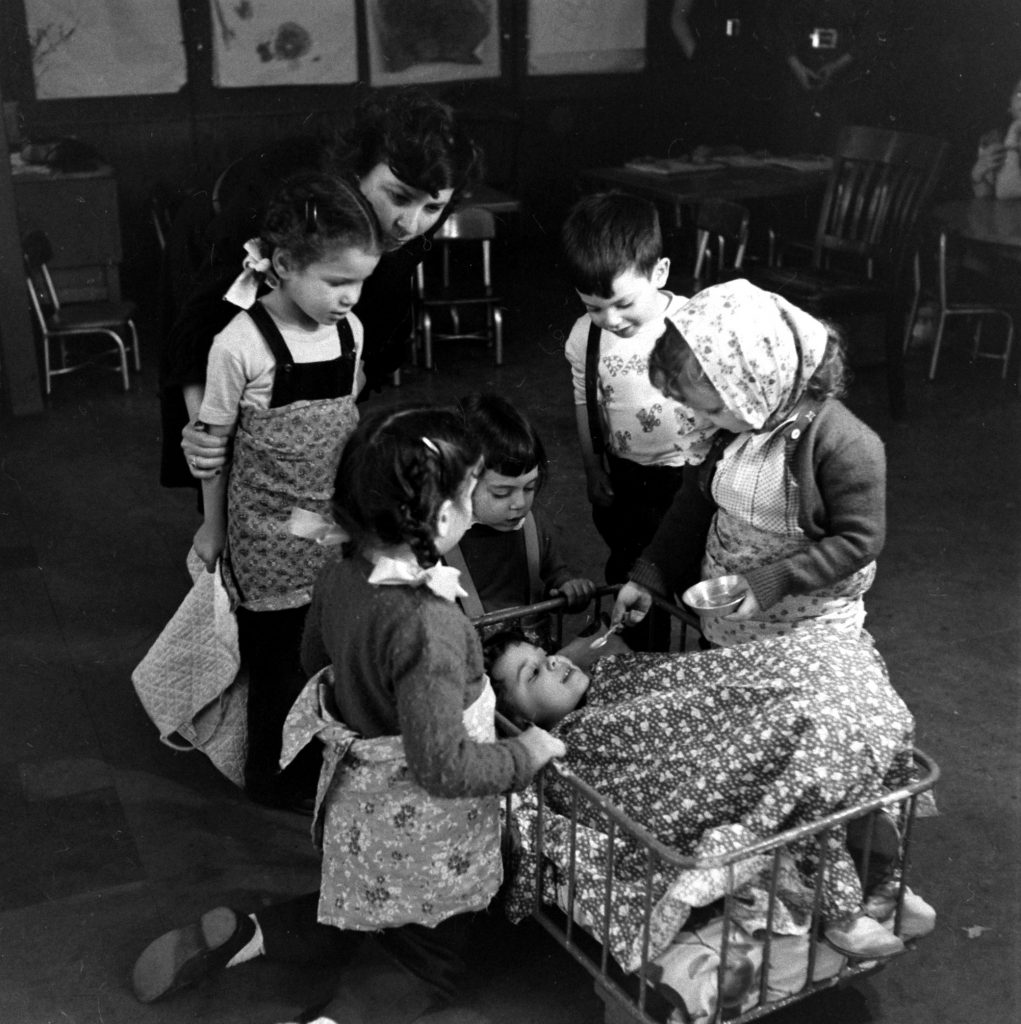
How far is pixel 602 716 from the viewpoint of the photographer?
91.6 inches

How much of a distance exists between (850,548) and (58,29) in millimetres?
6885

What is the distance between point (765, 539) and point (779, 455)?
179 millimetres

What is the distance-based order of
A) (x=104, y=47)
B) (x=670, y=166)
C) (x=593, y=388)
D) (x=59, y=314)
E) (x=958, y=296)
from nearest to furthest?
(x=593, y=388) < (x=59, y=314) < (x=958, y=296) < (x=670, y=166) < (x=104, y=47)

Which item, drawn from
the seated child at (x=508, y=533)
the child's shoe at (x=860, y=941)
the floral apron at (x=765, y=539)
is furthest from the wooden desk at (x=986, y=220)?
the child's shoe at (x=860, y=941)

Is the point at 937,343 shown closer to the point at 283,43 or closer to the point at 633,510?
the point at 633,510

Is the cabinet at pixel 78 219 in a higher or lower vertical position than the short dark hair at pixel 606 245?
lower

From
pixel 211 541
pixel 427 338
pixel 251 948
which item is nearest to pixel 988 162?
pixel 427 338

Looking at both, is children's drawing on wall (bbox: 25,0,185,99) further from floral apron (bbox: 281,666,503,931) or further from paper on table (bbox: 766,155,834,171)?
floral apron (bbox: 281,666,503,931)

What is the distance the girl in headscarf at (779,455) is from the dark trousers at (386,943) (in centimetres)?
78

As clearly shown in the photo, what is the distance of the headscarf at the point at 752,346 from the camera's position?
85.8 inches

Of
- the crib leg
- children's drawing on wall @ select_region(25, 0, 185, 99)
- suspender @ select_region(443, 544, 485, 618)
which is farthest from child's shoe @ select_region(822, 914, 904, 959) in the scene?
children's drawing on wall @ select_region(25, 0, 185, 99)

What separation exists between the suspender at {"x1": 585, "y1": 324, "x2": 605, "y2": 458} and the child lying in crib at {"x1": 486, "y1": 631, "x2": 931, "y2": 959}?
775 mm

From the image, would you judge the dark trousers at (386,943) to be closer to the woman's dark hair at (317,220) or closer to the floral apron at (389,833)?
the floral apron at (389,833)

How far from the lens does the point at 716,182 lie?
682cm
